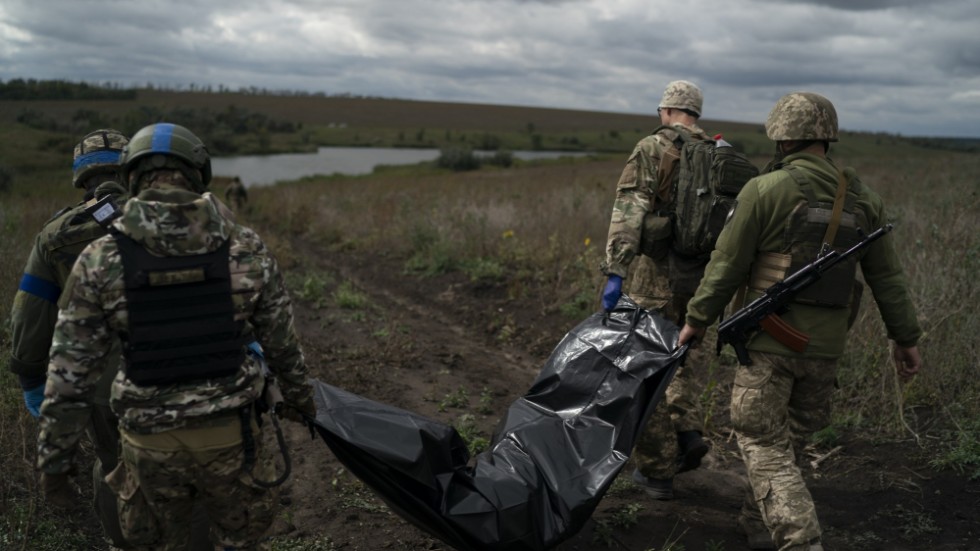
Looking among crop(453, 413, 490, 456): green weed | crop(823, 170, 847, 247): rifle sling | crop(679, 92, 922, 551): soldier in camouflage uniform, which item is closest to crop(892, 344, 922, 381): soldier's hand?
crop(679, 92, 922, 551): soldier in camouflage uniform

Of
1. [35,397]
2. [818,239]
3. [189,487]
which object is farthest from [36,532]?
[818,239]

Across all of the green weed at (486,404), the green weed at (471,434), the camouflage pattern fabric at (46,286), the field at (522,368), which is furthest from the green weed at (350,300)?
the camouflage pattern fabric at (46,286)

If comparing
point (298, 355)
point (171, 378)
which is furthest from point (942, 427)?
point (171, 378)

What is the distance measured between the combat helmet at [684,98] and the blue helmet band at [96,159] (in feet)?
9.62

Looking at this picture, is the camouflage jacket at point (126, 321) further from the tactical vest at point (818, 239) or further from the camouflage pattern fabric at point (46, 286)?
the tactical vest at point (818, 239)

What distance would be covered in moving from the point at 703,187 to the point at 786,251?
803 mm

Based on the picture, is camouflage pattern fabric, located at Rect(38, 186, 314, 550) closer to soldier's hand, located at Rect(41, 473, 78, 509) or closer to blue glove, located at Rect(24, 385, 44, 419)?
soldier's hand, located at Rect(41, 473, 78, 509)

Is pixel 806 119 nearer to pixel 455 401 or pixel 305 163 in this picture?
pixel 455 401

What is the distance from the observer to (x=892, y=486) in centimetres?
421

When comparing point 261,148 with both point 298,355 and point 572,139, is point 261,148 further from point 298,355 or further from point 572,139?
point 298,355

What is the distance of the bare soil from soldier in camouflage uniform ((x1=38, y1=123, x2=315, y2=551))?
1.33 meters

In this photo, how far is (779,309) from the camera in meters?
3.30

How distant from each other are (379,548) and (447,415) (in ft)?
5.86

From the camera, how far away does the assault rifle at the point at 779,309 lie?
3.21 meters
